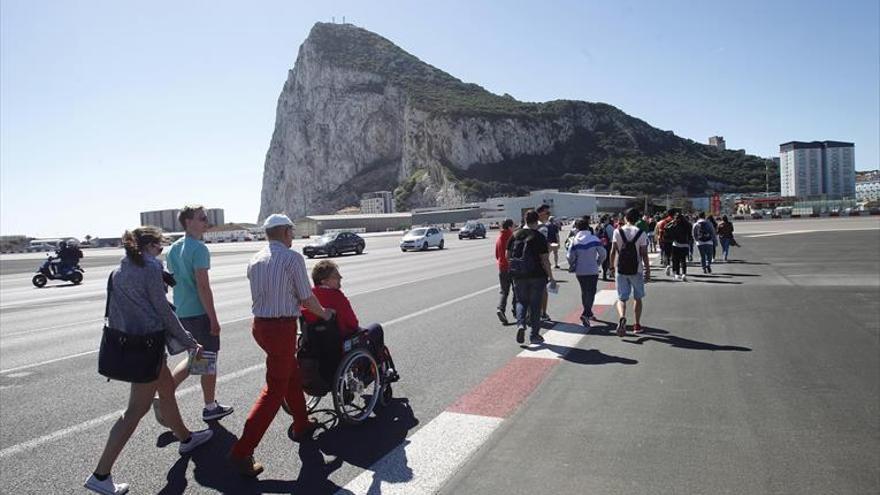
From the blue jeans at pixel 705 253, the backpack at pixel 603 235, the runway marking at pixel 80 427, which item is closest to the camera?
the runway marking at pixel 80 427

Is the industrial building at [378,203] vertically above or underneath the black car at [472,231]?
above

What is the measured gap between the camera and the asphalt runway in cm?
380

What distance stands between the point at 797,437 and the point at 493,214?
424 ft

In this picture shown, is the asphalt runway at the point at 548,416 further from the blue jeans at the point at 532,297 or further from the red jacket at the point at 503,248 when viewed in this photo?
the red jacket at the point at 503,248

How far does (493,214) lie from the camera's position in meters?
133

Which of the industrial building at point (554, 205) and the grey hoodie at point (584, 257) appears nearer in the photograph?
the grey hoodie at point (584, 257)

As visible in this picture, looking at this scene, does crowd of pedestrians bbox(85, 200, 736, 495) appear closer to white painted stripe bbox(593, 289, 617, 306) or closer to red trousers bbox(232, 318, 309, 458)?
red trousers bbox(232, 318, 309, 458)

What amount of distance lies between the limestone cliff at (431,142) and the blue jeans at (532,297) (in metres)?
143

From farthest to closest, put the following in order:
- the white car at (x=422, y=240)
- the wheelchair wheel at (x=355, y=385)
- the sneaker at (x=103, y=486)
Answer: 1. the white car at (x=422, y=240)
2. the wheelchair wheel at (x=355, y=385)
3. the sneaker at (x=103, y=486)

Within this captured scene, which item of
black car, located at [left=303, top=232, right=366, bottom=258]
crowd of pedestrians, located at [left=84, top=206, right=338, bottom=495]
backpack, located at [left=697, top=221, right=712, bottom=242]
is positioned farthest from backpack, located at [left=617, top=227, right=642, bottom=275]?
black car, located at [left=303, top=232, right=366, bottom=258]

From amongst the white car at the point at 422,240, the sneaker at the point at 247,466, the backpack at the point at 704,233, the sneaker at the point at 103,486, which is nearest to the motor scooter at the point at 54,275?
the white car at the point at 422,240

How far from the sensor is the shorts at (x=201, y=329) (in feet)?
16.2

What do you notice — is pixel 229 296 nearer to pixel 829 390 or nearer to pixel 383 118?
pixel 829 390

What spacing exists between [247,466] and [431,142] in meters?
162
